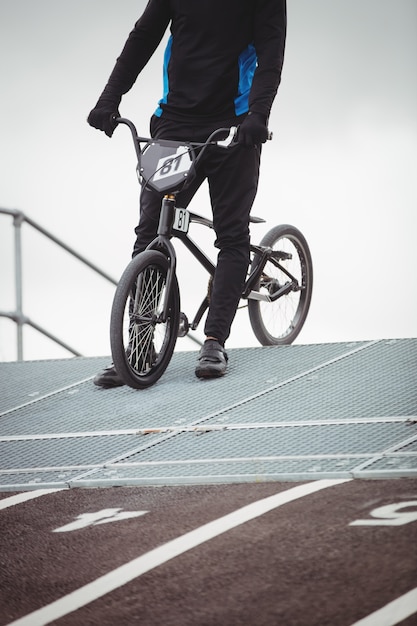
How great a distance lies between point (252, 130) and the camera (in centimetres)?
383

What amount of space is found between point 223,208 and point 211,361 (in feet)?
1.96

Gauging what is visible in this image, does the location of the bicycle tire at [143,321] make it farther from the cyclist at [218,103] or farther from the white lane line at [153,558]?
the white lane line at [153,558]

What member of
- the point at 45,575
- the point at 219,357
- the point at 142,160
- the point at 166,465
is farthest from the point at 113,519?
the point at 142,160

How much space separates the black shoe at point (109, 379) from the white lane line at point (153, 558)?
1.73 m

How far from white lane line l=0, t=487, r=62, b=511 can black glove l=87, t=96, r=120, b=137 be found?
172 cm

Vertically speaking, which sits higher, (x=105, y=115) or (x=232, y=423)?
(x=105, y=115)

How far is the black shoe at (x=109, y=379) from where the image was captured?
4207 millimetres

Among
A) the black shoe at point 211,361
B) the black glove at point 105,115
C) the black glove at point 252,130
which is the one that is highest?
the black glove at point 105,115

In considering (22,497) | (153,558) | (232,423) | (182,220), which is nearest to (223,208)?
(182,220)

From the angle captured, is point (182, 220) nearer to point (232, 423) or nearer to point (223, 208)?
point (223, 208)

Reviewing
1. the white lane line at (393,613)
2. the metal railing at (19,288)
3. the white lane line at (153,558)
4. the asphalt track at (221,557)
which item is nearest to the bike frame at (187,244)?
A: the asphalt track at (221,557)

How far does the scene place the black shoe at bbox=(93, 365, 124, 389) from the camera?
421 centimetres

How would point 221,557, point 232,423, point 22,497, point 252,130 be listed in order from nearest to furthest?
point 221,557 < point 22,497 < point 232,423 < point 252,130

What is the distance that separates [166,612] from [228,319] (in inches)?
92.2
